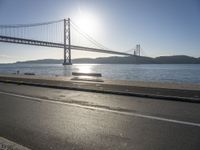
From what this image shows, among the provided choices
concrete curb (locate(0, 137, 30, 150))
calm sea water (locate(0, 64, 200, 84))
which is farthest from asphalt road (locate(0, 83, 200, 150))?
calm sea water (locate(0, 64, 200, 84))

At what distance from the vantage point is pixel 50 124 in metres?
5.83

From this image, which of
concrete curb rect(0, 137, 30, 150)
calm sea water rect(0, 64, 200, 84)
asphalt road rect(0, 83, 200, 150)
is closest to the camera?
concrete curb rect(0, 137, 30, 150)

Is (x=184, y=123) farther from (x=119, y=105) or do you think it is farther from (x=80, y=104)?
(x=80, y=104)

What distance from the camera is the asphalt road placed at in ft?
14.8

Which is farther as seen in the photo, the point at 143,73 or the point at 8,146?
the point at 143,73

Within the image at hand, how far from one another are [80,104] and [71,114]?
1.52 m

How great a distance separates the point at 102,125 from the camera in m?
5.69

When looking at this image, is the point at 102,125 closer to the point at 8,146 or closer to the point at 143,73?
the point at 8,146

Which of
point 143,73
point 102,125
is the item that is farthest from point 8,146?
point 143,73

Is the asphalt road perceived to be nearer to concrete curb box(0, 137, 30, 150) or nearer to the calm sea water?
concrete curb box(0, 137, 30, 150)

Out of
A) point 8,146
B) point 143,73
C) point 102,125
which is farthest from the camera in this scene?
point 143,73

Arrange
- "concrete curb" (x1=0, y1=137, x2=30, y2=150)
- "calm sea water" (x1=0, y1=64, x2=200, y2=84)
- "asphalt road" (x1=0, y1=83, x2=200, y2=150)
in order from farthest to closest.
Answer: "calm sea water" (x1=0, y1=64, x2=200, y2=84)
"asphalt road" (x1=0, y1=83, x2=200, y2=150)
"concrete curb" (x1=0, y1=137, x2=30, y2=150)

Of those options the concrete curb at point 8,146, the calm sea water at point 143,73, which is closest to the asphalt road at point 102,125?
the concrete curb at point 8,146

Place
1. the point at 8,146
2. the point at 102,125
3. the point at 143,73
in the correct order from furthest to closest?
1. the point at 143,73
2. the point at 102,125
3. the point at 8,146
